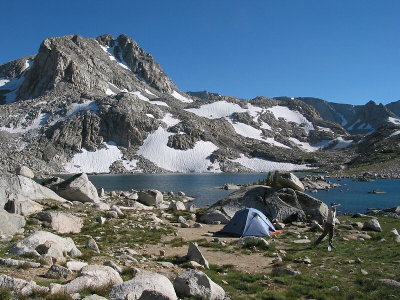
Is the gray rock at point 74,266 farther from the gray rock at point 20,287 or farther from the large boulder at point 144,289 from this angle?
the large boulder at point 144,289

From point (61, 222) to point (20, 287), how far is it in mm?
13497

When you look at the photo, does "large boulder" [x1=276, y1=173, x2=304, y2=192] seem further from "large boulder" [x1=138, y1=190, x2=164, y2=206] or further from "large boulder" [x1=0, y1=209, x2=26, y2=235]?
"large boulder" [x1=0, y1=209, x2=26, y2=235]

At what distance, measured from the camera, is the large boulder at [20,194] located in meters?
24.2

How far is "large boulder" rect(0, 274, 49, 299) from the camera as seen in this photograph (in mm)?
8727

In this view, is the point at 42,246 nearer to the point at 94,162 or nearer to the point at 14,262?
the point at 14,262

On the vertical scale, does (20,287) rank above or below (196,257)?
above

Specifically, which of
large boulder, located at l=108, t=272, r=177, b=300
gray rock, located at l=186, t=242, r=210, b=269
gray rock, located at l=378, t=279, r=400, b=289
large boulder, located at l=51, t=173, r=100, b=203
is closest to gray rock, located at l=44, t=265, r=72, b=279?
large boulder, located at l=108, t=272, r=177, b=300

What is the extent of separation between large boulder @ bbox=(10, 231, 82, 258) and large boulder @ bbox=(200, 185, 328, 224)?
58.4 ft

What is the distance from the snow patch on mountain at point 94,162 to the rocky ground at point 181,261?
526 feet

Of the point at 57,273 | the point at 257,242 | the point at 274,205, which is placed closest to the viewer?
the point at 57,273

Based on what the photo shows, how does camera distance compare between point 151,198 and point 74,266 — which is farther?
point 151,198

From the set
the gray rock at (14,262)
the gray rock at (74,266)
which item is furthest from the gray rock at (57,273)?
the gray rock at (14,262)

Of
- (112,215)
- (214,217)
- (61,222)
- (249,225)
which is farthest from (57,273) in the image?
(214,217)

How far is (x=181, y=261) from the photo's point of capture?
52.1ft
